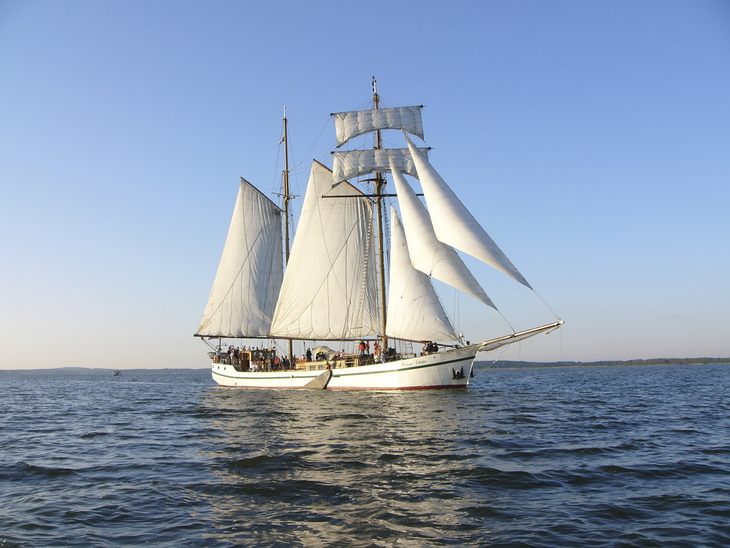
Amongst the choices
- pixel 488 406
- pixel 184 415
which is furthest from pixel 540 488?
pixel 184 415

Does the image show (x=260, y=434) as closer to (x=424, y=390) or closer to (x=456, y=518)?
(x=456, y=518)

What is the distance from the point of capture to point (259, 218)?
57.0 meters

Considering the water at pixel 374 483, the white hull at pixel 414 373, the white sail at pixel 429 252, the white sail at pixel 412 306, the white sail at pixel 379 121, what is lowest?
the water at pixel 374 483

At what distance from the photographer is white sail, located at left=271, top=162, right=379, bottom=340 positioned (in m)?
47.7

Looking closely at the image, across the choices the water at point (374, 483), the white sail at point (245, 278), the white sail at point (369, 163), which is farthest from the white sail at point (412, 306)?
the white sail at point (245, 278)

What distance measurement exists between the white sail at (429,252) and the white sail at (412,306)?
71.8 inches

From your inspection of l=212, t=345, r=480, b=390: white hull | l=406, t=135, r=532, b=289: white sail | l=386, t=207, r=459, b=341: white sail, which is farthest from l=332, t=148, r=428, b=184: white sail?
l=212, t=345, r=480, b=390: white hull

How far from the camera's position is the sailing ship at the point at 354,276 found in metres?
38.1

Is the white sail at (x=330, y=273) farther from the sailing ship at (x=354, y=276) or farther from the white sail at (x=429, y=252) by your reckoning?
the white sail at (x=429, y=252)

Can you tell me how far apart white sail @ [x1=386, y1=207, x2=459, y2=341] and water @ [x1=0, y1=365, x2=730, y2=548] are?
1541 cm

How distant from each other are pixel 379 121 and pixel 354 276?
48.9ft

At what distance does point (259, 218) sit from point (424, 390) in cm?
2769

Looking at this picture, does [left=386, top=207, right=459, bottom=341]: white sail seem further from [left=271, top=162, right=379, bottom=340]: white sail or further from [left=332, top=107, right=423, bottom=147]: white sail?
[left=332, top=107, right=423, bottom=147]: white sail

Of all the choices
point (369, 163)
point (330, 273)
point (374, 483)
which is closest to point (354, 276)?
point (330, 273)
